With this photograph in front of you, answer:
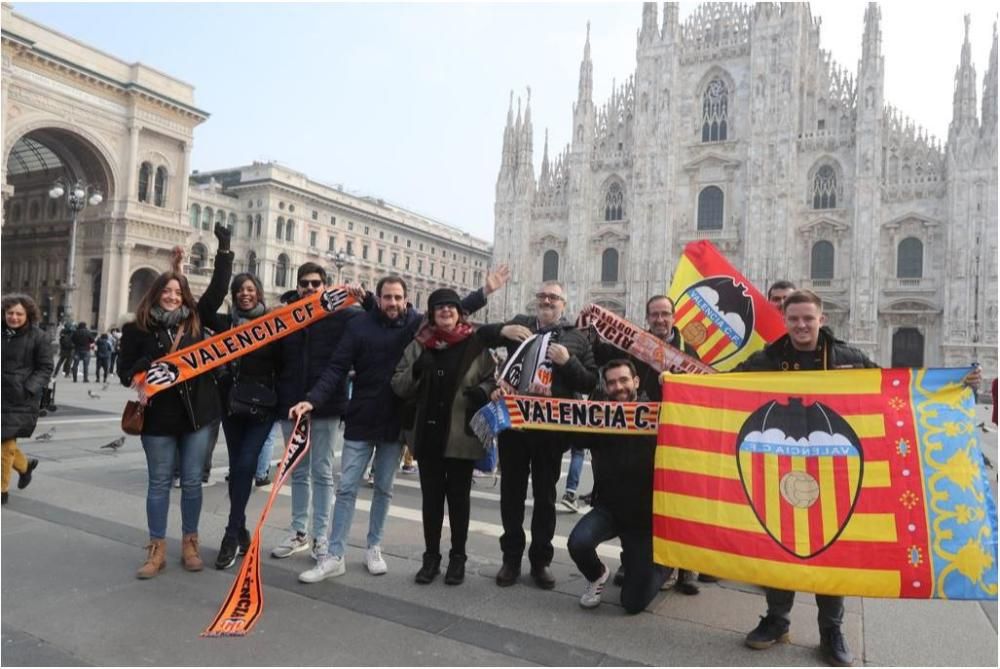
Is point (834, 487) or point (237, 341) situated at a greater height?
point (237, 341)

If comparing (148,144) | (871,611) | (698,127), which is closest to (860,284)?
(698,127)

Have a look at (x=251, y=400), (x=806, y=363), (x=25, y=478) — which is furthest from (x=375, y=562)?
(x=25, y=478)

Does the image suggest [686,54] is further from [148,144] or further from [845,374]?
[845,374]

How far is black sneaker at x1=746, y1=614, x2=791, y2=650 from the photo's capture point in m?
3.39

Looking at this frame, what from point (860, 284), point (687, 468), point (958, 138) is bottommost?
point (687, 468)

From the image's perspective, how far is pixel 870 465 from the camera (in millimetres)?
3369

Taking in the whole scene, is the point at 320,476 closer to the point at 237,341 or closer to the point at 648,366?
the point at 237,341

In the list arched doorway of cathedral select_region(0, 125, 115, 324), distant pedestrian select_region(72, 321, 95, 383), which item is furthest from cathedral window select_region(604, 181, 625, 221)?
distant pedestrian select_region(72, 321, 95, 383)

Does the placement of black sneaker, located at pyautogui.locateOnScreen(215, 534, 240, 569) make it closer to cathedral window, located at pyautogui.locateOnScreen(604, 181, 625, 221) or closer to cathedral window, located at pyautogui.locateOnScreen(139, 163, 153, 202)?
cathedral window, located at pyautogui.locateOnScreen(139, 163, 153, 202)

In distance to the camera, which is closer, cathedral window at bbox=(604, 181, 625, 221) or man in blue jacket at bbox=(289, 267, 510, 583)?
man in blue jacket at bbox=(289, 267, 510, 583)

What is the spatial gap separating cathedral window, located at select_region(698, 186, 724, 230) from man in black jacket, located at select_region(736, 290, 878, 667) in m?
35.9

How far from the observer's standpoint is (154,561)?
415 centimetres

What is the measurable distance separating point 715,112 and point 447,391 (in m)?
38.9

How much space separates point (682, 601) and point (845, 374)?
5.63 feet
